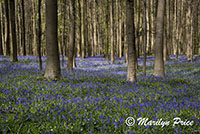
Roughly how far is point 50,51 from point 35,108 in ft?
17.2

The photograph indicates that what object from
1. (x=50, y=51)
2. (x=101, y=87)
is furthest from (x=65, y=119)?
(x=50, y=51)

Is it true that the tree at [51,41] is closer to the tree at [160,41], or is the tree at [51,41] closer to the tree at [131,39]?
the tree at [131,39]

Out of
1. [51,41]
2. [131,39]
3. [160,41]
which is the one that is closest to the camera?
[51,41]

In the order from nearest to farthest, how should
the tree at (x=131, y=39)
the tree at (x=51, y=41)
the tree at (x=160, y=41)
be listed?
the tree at (x=51, y=41)
the tree at (x=131, y=39)
the tree at (x=160, y=41)

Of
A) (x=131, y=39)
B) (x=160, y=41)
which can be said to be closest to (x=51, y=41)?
(x=131, y=39)

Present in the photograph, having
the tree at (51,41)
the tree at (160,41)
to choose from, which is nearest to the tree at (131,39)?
the tree at (160,41)

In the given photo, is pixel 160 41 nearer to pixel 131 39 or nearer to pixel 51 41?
pixel 131 39

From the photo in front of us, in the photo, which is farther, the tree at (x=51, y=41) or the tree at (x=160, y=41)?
the tree at (x=160, y=41)

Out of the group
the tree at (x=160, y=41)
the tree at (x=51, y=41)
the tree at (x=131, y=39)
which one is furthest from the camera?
the tree at (x=160, y=41)

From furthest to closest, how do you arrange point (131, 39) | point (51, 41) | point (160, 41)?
point (160, 41)
point (131, 39)
point (51, 41)

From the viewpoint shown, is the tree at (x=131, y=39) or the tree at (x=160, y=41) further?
the tree at (x=160, y=41)

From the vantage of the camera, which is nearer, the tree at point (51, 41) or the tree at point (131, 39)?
the tree at point (51, 41)

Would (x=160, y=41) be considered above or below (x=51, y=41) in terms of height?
below

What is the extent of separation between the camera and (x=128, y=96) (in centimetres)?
727
